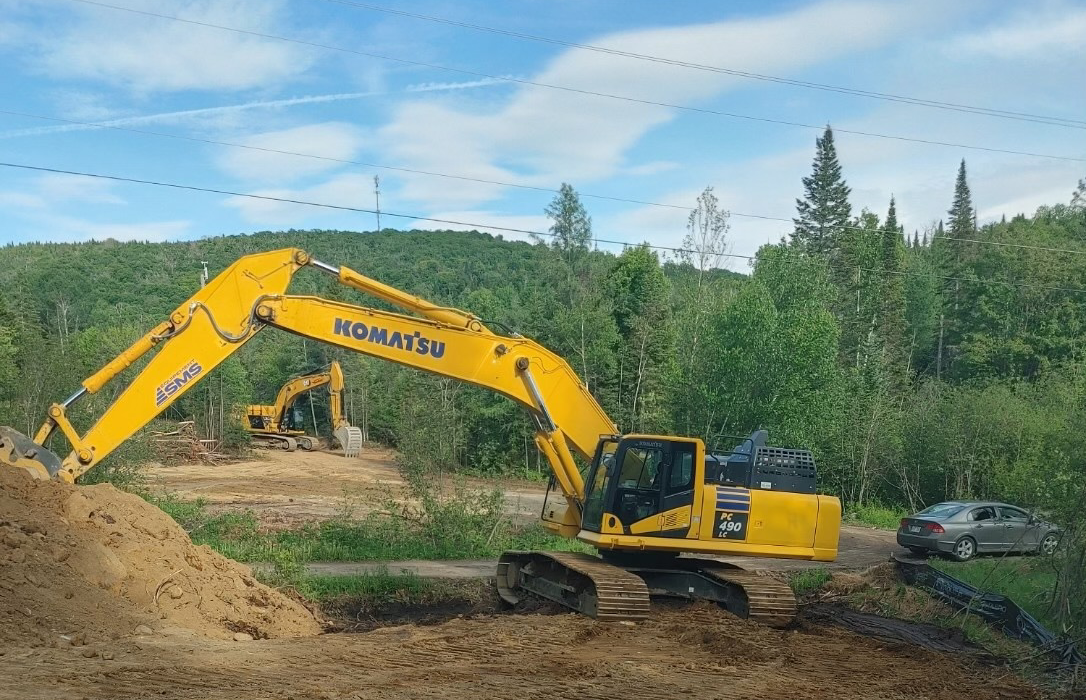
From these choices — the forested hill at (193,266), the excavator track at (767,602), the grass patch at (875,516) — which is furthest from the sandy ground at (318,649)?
the forested hill at (193,266)

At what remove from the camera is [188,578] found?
11414 mm

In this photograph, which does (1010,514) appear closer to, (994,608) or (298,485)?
(994,608)

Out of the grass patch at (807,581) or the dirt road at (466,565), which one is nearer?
the dirt road at (466,565)

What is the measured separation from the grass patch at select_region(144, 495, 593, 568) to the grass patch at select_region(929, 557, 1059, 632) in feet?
26.5

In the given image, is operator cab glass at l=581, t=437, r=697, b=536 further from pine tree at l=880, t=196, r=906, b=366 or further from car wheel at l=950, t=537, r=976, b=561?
pine tree at l=880, t=196, r=906, b=366

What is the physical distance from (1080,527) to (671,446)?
488 cm

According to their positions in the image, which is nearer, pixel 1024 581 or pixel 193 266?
pixel 1024 581

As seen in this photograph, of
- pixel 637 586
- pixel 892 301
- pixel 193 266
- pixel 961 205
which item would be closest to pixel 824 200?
pixel 892 301

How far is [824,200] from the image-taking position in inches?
2552

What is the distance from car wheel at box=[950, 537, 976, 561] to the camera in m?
21.7

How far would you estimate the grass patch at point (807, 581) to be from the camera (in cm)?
1673

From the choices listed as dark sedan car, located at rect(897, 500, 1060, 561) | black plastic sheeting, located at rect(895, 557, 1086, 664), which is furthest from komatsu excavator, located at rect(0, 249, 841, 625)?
dark sedan car, located at rect(897, 500, 1060, 561)

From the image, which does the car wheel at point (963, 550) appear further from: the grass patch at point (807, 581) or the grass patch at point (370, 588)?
the grass patch at point (370, 588)

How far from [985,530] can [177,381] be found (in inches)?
734
